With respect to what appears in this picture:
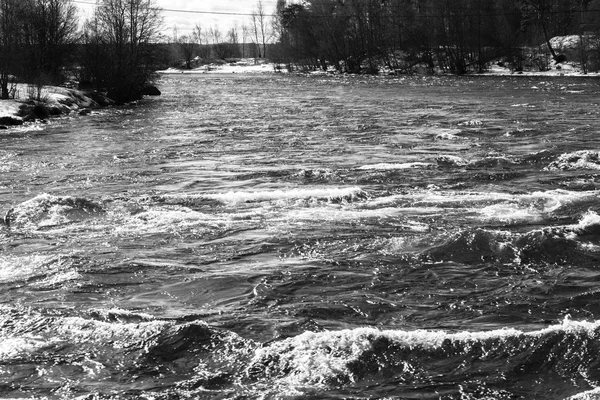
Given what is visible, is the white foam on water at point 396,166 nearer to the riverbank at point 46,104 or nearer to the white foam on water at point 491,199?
the white foam on water at point 491,199

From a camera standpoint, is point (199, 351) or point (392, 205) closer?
point (199, 351)

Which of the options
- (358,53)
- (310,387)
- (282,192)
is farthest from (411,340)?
(358,53)

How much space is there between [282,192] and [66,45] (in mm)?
34502

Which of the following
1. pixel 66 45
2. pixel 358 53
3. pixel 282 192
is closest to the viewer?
pixel 282 192

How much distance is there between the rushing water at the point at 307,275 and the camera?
6.37 meters

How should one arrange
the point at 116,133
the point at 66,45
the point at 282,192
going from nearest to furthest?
the point at 282,192 < the point at 116,133 < the point at 66,45

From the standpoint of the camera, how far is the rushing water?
637 cm

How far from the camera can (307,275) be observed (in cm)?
895

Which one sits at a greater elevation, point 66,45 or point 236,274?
point 66,45

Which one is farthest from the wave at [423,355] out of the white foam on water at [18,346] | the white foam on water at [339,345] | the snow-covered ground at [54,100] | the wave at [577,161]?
the snow-covered ground at [54,100]

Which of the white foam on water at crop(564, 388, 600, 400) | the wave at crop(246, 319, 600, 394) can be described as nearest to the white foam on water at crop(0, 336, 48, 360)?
the wave at crop(246, 319, 600, 394)

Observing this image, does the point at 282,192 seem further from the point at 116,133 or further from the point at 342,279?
the point at 116,133

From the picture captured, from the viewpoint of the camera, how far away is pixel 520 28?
223ft

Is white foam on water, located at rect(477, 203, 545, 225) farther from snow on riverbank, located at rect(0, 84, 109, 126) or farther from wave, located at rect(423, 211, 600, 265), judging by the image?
snow on riverbank, located at rect(0, 84, 109, 126)
